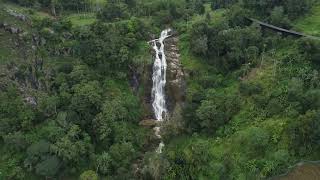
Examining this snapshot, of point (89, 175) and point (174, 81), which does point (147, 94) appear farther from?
point (89, 175)

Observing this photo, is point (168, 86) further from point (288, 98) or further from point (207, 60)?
point (288, 98)

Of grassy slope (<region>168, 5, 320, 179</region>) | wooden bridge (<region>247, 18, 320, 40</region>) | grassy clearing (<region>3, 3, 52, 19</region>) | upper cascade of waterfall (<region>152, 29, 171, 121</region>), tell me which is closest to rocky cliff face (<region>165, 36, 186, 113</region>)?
upper cascade of waterfall (<region>152, 29, 171, 121</region>)

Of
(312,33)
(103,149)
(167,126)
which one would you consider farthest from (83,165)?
(312,33)

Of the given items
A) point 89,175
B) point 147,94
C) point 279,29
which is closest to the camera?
point 89,175

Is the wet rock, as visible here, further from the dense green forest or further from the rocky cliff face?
the rocky cliff face

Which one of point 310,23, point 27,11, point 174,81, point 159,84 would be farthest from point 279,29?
point 27,11
